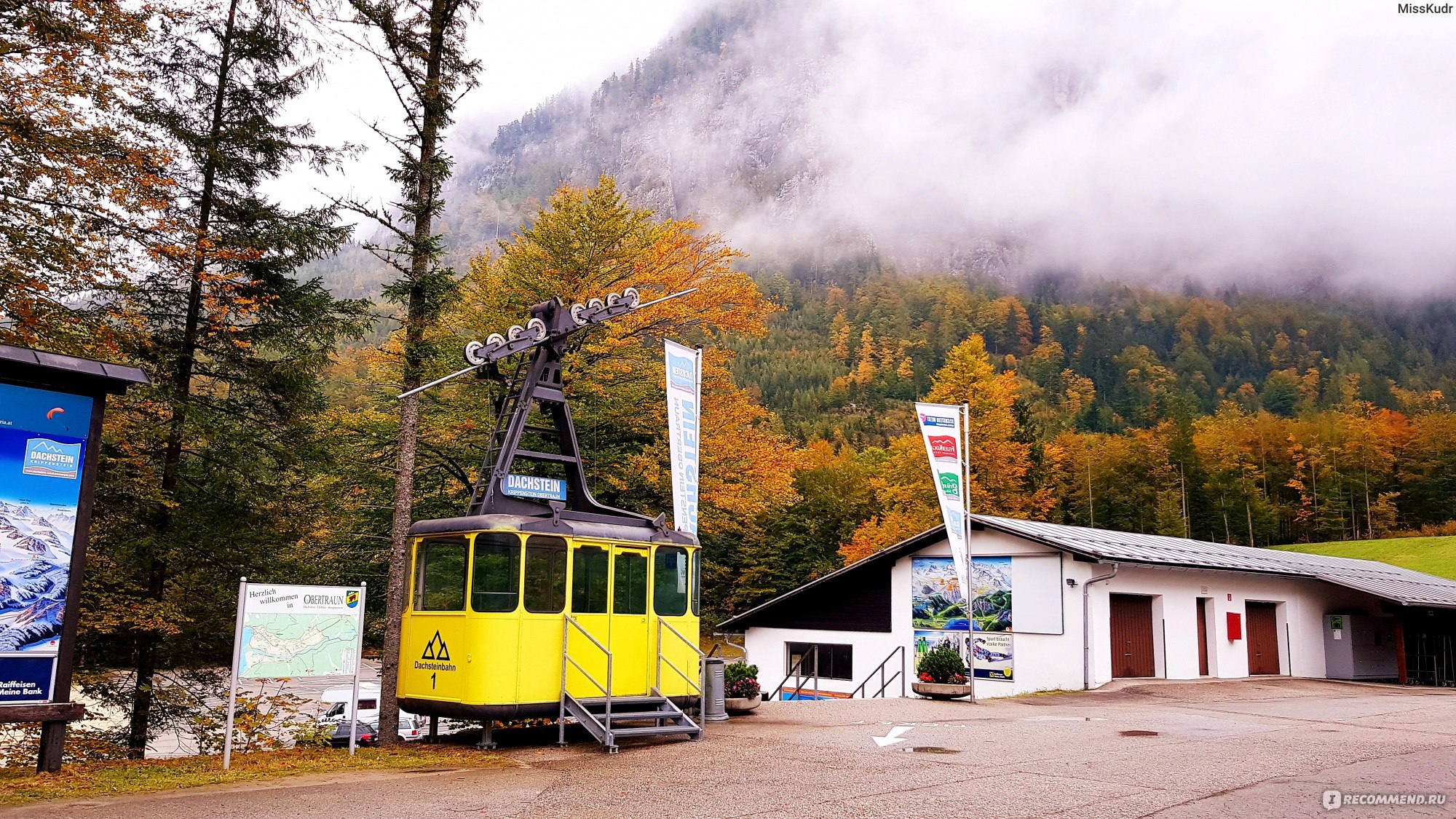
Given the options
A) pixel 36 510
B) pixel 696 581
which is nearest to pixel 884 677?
pixel 696 581

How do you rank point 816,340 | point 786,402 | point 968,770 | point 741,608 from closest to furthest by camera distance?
point 968,770 → point 741,608 → point 786,402 → point 816,340

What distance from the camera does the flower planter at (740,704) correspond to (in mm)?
16203

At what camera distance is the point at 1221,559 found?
28453mm

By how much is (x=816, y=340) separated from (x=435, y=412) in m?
119

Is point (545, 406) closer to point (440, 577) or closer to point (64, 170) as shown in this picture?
point (440, 577)

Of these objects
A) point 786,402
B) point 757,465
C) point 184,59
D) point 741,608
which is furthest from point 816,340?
point 184,59

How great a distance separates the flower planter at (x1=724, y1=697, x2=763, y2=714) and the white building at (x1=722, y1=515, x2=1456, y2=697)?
10161mm

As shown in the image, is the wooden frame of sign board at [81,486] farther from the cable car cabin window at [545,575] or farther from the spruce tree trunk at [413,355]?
the cable car cabin window at [545,575]

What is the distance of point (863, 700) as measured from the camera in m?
19.1

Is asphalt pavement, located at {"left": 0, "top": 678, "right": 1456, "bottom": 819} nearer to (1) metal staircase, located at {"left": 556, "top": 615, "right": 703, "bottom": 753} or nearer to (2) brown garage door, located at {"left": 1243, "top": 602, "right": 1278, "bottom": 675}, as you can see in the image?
(1) metal staircase, located at {"left": 556, "top": 615, "right": 703, "bottom": 753}

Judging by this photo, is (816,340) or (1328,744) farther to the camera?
(816,340)

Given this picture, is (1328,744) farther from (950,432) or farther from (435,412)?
(435,412)

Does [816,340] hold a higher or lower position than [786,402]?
higher

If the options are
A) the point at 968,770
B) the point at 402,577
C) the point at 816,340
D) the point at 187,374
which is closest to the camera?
the point at 968,770
